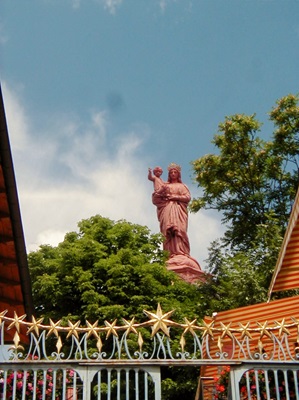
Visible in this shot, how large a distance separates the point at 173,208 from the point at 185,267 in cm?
458

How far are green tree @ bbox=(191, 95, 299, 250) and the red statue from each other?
6425 mm

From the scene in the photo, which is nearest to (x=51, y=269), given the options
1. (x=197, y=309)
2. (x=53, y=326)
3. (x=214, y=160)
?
(x=197, y=309)

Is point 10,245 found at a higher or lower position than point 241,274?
lower

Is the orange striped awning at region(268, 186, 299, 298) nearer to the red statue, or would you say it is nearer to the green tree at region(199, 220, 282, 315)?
the green tree at region(199, 220, 282, 315)

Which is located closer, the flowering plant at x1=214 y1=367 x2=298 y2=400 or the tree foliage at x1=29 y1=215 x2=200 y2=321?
the flowering plant at x1=214 y1=367 x2=298 y2=400

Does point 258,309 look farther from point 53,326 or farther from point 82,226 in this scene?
point 82,226

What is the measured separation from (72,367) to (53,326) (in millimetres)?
445

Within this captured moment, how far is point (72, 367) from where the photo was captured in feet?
17.7

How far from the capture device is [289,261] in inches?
327

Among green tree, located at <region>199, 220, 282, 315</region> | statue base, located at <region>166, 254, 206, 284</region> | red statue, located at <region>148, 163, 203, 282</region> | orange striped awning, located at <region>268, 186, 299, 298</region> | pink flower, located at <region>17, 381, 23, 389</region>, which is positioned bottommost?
pink flower, located at <region>17, 381, 23, 389</region>

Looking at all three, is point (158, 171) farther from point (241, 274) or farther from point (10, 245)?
point (10, 245)

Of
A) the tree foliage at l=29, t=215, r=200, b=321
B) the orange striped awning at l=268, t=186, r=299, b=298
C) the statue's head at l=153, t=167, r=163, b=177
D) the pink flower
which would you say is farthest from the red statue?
the pink flower

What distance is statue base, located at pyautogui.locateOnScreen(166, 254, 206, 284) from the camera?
2698 cm

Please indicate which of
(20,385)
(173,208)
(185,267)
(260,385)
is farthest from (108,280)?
(20,385)
